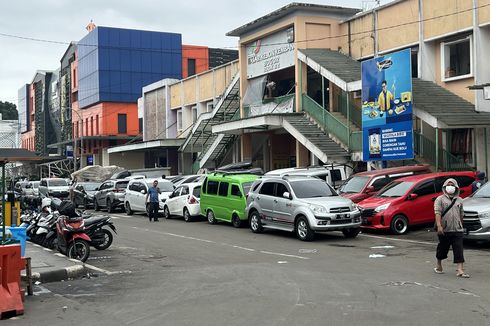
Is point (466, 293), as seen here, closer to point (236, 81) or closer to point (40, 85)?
point (236, 81)

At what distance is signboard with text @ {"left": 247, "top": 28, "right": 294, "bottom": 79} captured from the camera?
31.9m

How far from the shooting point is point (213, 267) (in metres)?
12.0

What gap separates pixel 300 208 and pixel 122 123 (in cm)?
5512

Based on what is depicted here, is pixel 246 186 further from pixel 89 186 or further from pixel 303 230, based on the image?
pixel 89 186

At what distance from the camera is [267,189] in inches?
725

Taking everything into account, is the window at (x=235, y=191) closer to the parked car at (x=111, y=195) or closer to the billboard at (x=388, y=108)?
the billboard at (x=388, y=108)

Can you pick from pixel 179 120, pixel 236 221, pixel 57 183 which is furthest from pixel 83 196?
pixel 179 120

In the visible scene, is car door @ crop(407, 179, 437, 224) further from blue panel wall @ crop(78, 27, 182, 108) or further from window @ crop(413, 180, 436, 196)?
blue panel wall @ crop(78, 27, 182, 108)

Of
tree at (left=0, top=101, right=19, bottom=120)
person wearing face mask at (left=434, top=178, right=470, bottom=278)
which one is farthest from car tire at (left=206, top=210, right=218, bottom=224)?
tree at (left=0, top=101, right=19, bottom=120)

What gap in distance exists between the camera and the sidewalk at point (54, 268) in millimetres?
11031

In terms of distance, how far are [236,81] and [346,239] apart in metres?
22.4

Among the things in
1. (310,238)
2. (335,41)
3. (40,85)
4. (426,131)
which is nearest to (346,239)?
(310,238)

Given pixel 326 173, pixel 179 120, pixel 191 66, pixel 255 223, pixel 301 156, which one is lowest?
pixel 255 223

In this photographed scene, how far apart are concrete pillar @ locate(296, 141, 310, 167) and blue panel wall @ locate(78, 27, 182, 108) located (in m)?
41.3
